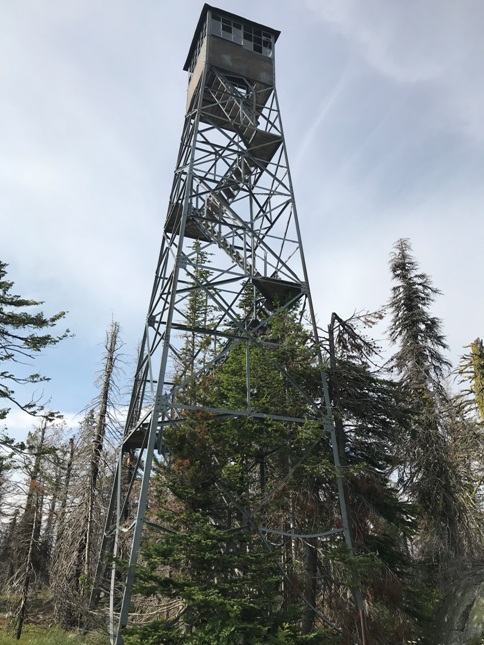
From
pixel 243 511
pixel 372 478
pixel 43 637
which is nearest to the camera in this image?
pixel 243 511

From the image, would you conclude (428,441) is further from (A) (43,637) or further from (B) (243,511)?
(A) (43,637)

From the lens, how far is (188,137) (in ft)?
42.8

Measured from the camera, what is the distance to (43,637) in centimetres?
1509

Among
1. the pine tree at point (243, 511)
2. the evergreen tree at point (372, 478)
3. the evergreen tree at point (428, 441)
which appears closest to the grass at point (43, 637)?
the pine tree at point (243, 511)

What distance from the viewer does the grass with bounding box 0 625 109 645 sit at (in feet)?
42.2

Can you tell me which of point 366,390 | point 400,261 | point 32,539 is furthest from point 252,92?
point 32,539

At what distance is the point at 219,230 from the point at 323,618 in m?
8.11

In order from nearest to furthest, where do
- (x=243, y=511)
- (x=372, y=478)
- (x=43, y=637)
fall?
(x=243, y=511)
(x=372, y=478)
(x=43, y=637)

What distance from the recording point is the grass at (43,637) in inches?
506

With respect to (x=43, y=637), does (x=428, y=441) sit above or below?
above

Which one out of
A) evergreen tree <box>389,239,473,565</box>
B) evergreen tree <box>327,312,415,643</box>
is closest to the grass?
evergreen tree <box>327,312,415,643</box>

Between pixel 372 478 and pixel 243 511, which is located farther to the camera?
pixel 372 478

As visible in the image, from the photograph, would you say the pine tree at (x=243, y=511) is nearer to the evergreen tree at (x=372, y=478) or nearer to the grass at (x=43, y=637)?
the evergreen tree at (x=372, y=478)

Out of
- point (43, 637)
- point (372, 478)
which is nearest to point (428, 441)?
point (372, 478)
